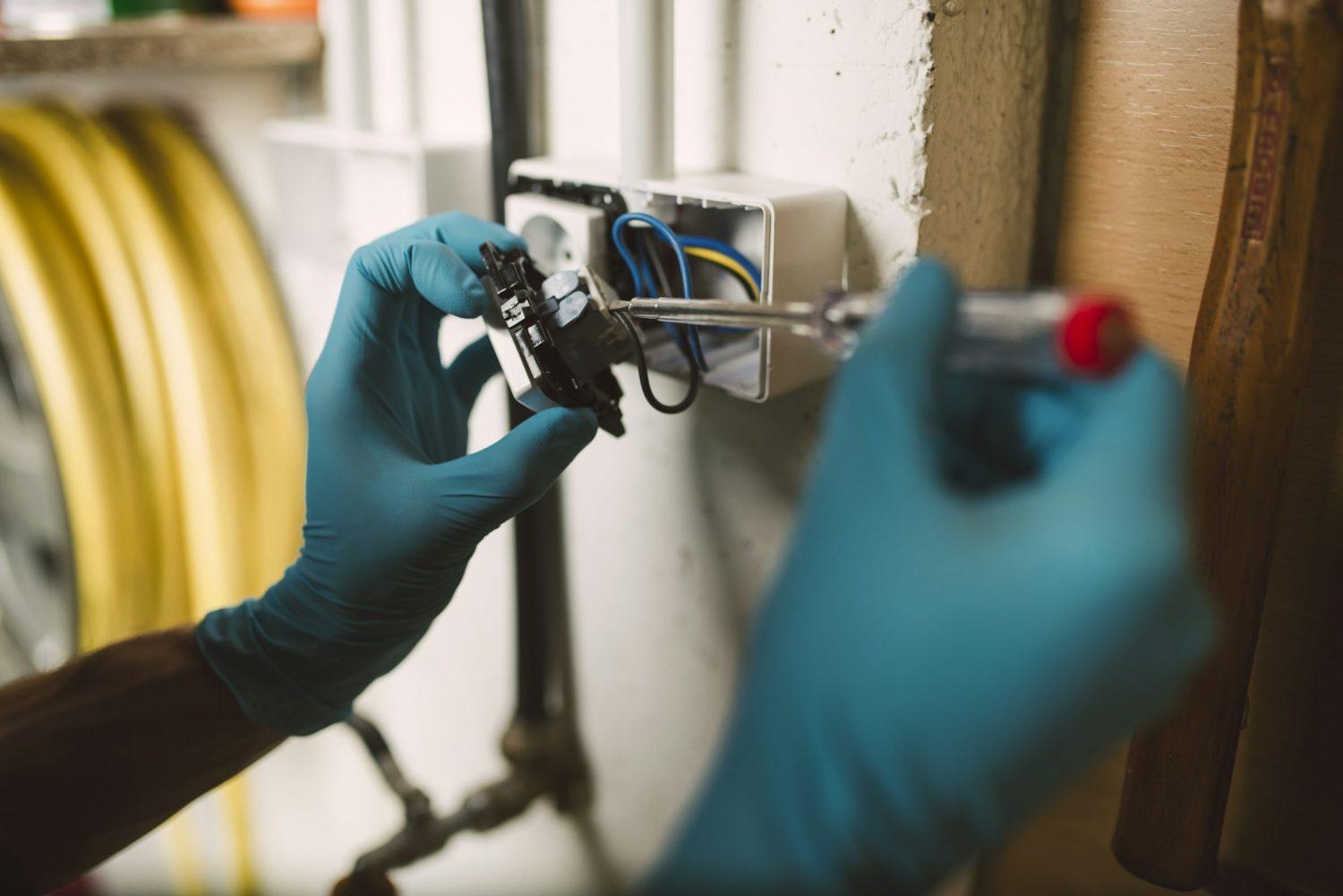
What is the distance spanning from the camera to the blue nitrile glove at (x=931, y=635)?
312 mm

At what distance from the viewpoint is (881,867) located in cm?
35

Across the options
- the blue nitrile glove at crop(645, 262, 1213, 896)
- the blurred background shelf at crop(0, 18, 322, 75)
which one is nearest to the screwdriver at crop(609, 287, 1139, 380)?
the blue nitrile glove at crop(645, 262, 1213, 896)

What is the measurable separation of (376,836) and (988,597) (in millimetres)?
1071

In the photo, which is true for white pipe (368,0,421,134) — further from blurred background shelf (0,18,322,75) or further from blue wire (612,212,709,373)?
blue wire (612,212,709,373)

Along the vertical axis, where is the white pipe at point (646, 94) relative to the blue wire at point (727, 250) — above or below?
above

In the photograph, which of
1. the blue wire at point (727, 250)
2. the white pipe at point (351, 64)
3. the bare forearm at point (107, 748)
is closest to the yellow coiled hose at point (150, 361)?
the white pipe at point (351, 64)

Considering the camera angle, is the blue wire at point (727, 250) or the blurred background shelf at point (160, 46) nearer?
the blue wire at point (727, 250)

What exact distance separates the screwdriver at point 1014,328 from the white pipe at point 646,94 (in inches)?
7.9

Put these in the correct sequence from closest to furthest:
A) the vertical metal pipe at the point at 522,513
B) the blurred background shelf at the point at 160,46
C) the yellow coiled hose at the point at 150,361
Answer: the vertical metal pipe at the point at 522,513 → the blurred background shelf at the point at 160,46 → the yellow coiled hose at the point at 150,361

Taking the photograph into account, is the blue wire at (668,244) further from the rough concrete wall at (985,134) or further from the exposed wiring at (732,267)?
the rough concrete wall at (985,134)

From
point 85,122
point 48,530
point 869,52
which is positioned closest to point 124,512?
point 48,530

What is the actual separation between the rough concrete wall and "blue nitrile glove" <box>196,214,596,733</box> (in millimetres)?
259

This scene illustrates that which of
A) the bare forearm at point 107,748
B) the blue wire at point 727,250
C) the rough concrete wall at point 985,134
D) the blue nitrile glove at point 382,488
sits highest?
the rough concrete wall at point 985,134

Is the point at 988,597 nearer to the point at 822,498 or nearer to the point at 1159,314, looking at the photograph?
the point at 822,498
